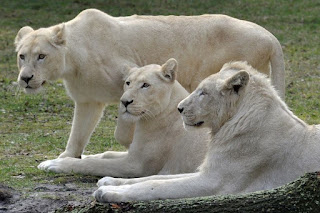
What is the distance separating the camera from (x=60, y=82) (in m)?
16.3

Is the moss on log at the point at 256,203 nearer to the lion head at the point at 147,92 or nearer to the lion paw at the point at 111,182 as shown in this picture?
the lion paw at the point at 111,182

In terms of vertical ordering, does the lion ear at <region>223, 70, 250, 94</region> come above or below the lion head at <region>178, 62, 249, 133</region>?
above

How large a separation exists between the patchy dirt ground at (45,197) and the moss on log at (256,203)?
158 cm

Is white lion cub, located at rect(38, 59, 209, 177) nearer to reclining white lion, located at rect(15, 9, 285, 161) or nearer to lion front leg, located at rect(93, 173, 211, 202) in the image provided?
reclining white lion, located at rect(15, 9, 285, 161)

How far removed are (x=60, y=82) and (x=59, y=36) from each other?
7297 millimetres

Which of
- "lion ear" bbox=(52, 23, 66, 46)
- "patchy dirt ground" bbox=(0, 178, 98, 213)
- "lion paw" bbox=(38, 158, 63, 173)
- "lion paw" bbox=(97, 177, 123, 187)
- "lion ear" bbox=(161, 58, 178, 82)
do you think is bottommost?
"lion paw" bbox=(38, 158, 63, 173)

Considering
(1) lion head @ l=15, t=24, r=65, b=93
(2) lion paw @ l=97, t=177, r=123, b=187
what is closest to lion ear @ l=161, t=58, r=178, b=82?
(1) lion head @ l=15, t=24, r=65, b=93

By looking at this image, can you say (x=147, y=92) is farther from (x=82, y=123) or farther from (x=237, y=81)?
(x=237, y=81)

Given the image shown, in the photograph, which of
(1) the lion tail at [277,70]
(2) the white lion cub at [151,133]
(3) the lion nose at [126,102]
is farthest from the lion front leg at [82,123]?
(1) the lion tail at [277,70]

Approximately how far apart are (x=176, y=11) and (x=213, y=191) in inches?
715

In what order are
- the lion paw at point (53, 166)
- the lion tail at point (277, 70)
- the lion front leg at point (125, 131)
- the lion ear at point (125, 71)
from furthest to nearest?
the lion tail at point (277, 70) < the lion ear at point (125, 71) < the lion front leg at point (125, 131) < the lion paw at point (53, 166)

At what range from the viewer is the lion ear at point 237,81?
20.8 feet

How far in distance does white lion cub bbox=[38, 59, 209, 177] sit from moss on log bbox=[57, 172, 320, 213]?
9.59ft

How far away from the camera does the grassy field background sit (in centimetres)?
1036
